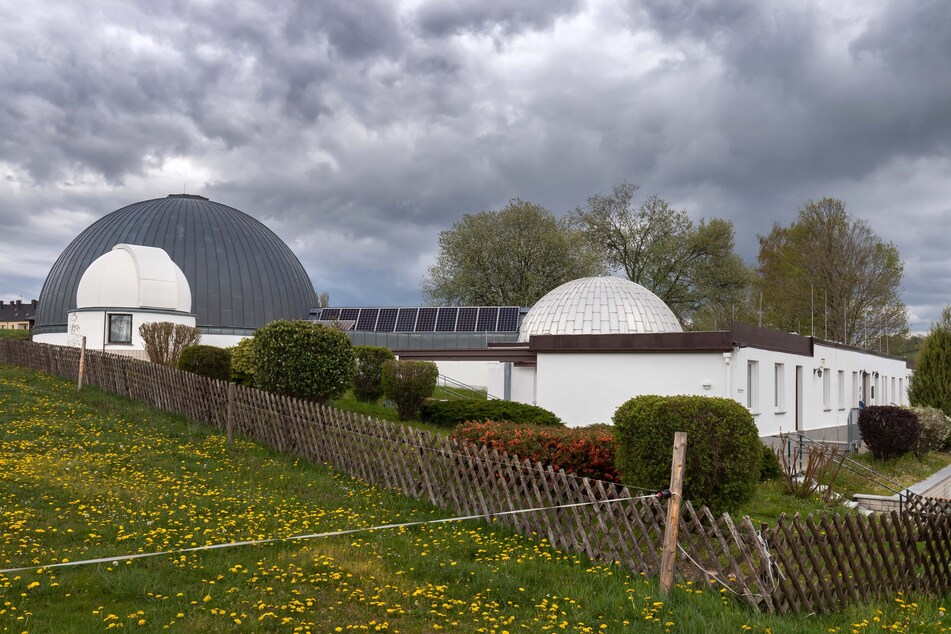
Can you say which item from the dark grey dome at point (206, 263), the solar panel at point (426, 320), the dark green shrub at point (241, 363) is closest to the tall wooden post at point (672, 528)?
the dark green shrub at point (241, 363)

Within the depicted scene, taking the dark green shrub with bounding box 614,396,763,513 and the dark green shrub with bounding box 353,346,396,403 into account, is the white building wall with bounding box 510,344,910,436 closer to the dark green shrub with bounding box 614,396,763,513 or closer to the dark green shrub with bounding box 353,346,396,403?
the dark green shrub with bounding box 353,346,396,403

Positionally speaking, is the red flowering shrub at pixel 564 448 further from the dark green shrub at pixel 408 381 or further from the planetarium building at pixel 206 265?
the planetarium building at pixel 206 265

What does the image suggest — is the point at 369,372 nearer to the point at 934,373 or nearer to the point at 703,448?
the point at 703,448

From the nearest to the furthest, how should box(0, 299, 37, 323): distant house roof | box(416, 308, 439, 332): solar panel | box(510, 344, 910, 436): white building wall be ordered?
1. box(510, 344, 910, 436): white building wall
2. box(416, 308, 439, 332): solar panel
3. box(0, 299, 37, 323): distant house roof

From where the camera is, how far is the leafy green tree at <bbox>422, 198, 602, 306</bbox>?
51469 mm

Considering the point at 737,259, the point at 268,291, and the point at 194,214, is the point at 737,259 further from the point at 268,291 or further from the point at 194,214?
the point at 194,214

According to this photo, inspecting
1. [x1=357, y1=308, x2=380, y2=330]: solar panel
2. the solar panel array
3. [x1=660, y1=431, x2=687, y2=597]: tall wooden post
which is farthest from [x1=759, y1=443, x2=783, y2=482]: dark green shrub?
[x1=357, y1=308, x2=380, y2=330]: solar panel

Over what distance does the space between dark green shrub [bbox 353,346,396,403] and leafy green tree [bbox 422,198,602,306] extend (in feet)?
93.4

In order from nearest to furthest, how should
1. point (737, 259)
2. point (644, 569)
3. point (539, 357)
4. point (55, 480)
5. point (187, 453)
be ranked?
point (644, 569) < point (55, 480) < point (187, 453) < point (539, 357) < point (737, 259)

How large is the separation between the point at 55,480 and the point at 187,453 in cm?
301

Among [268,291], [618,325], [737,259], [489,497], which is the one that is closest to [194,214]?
[268,291]

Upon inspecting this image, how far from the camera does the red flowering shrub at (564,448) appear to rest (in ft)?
41.8

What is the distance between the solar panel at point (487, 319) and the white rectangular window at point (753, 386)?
22.6m

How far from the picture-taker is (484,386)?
32.0 meters
